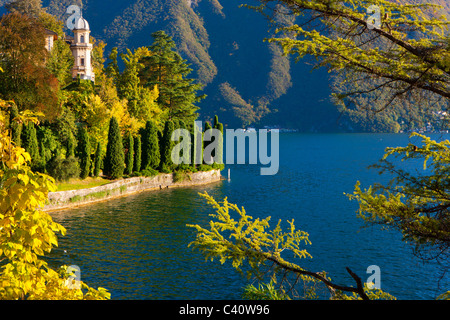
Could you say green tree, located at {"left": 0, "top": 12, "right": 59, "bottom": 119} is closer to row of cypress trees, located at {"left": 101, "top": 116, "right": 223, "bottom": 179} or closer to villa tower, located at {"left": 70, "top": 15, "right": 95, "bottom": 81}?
row of cypress trees, located at {"left": 101, "top": 116, "right": 223, "bottom": 179}

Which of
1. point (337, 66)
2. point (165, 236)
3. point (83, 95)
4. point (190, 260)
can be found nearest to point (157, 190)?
point (83, 95)

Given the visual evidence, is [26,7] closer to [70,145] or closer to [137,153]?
[137,153]

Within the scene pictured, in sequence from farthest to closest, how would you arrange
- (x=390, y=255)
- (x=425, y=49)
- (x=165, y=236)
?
(x=165, y=236)
(x=390, y=255)
(x=425, y=49)

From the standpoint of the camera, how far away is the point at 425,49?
8.48m

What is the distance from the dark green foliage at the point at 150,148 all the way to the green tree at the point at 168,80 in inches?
453

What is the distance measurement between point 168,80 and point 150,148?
49.5ft

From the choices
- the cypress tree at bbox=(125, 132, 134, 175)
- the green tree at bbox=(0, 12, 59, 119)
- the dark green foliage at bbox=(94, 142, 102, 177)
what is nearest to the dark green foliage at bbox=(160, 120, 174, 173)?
the cypress tree at bbox=(125, 132, 134, 175)

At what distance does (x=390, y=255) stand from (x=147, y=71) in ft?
152

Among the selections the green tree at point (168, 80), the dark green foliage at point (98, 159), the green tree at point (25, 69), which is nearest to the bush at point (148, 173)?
the dark green foliage at point (98, 159)

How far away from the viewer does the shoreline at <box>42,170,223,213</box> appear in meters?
38.8

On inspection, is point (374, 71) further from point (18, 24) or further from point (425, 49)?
point (18, 24)

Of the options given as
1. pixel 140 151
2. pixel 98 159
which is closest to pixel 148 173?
pixel 140 151

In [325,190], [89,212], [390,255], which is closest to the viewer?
[390,255]

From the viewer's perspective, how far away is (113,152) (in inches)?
1889
